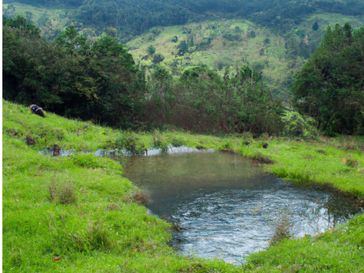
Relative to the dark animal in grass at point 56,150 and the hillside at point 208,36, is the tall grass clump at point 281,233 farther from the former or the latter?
the hillside at point 208,36

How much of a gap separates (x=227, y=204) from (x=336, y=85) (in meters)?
40.1

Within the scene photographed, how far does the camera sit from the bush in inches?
2020

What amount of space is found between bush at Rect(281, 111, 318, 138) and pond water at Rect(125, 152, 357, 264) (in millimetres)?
22809

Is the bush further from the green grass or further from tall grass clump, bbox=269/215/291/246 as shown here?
the green grass

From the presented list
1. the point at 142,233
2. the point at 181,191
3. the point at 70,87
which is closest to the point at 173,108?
the point at 70,87

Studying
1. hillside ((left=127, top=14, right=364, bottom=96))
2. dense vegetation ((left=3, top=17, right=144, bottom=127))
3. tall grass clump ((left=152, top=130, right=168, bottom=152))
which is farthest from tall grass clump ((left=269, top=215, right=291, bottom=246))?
hillside ((left=127, top=14, right=364, bottom=96))

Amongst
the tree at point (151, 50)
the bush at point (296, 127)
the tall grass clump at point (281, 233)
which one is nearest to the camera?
the tall grass clump at point (281, 233)

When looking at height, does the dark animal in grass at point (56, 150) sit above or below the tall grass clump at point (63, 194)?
below

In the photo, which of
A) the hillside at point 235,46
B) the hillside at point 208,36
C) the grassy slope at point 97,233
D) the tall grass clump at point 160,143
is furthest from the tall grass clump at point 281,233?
the hillside at point 235,46

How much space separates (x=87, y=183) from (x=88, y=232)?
6961 millimetres

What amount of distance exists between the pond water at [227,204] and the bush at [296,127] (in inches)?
898

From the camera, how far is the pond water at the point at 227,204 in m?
15.5

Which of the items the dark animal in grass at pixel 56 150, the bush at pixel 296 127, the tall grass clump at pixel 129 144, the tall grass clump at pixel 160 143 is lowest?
the bush at pixel 296 127

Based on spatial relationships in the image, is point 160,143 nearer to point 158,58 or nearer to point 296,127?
point 296,127
